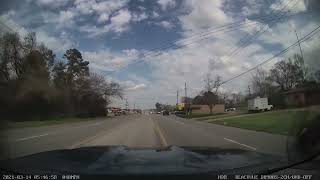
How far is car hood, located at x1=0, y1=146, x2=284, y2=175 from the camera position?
4965 millimetres

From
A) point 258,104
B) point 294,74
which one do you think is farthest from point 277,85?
point 258,104

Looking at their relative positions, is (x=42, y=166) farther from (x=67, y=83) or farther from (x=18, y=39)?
(x=67, y=83)

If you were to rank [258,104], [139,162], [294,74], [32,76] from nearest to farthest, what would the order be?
[139,162] → [294,74] → [32,76] → [258,104]

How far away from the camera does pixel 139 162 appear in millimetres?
5570

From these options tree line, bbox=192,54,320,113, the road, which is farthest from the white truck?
the road

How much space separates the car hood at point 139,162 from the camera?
4.96 m

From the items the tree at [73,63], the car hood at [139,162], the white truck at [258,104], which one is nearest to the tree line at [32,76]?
the tree at [73,63]

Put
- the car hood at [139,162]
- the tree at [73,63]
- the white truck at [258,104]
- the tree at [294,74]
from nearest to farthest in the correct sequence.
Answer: the car hood at [139,162]
the tree at [294,74]
the tree at [73,63]
the white truck at [258,104]

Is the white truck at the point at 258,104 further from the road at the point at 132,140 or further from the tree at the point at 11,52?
the tree at the point at 11,52

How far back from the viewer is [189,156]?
603 cm

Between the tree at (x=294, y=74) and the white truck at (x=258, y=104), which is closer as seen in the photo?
the tree at (x=294, y=74)

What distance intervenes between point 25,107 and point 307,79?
11.8 meters

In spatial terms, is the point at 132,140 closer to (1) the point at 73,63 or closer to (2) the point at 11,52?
(1) the point at 73,63

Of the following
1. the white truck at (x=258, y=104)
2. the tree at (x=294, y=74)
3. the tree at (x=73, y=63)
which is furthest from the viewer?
the white truck at (x=258, y=104)
